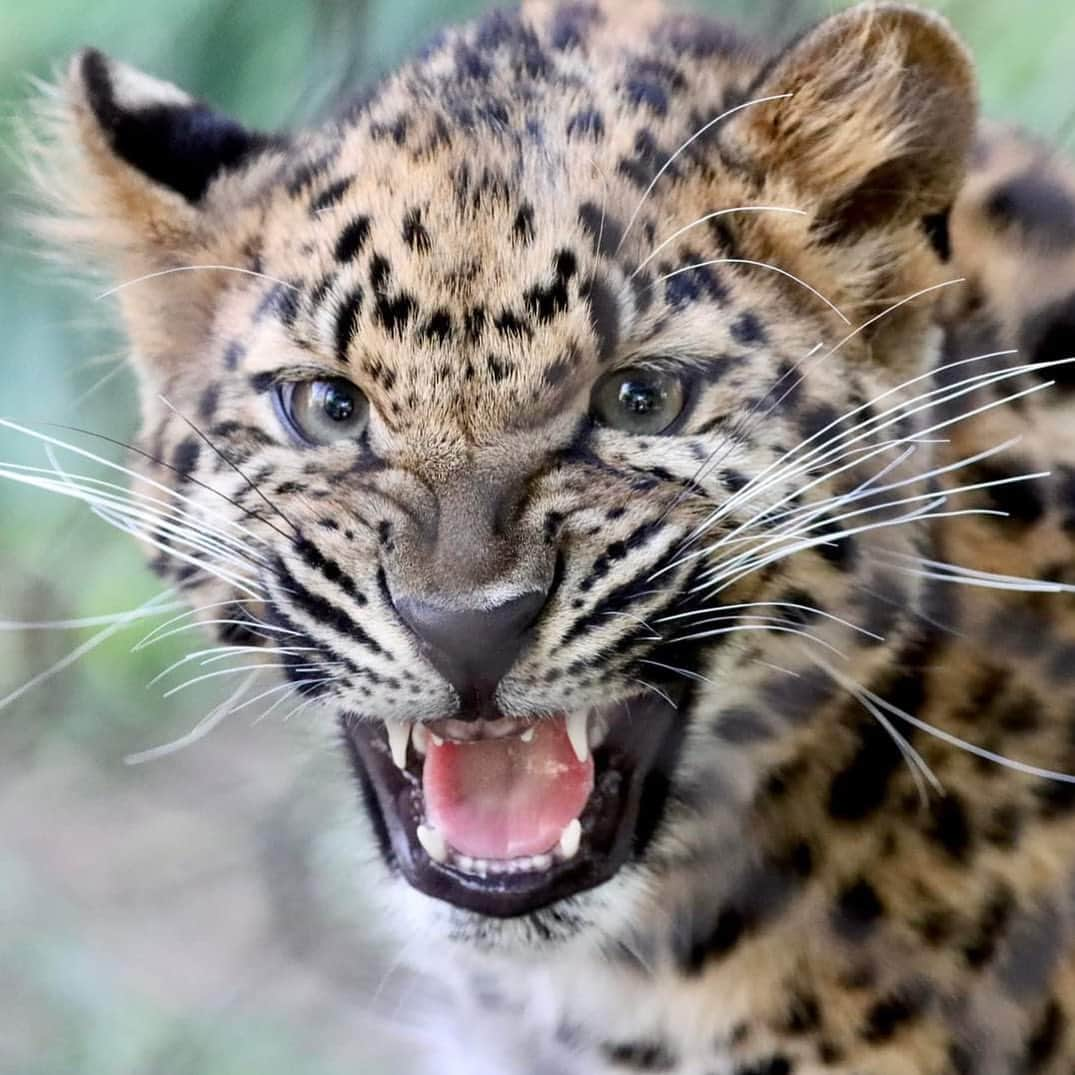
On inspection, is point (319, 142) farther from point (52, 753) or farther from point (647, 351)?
point (52, 753)

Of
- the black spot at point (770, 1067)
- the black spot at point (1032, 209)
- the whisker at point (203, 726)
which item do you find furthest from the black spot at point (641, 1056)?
the black spot at point (1032, 209)

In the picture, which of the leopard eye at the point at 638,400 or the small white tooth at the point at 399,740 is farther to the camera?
the small white tooth at the point at 399,740

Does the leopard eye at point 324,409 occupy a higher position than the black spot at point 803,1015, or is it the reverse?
the leopard eye at point 324,409

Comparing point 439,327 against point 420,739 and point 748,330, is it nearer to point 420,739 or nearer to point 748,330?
point 748,330

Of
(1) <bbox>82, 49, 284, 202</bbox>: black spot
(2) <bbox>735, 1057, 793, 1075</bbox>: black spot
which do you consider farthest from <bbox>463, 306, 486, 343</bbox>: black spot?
(2) <bbox>735, 1057, 793, 1075</bbox>: black spot

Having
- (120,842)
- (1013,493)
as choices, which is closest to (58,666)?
(120,842)

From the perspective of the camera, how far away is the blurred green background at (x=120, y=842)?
5.02 ft

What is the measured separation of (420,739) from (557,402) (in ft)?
1.01

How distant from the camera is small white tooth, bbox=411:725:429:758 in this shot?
112 centimetres

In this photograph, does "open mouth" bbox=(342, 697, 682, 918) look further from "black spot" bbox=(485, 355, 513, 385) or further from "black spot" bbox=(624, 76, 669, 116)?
"black spot" bbox=(624, 76, 669, 116)

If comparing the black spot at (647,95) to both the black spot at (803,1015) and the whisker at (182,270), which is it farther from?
→ the black spot at (803,1015)

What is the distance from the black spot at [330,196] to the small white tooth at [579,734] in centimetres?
42

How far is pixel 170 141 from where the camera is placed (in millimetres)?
1187

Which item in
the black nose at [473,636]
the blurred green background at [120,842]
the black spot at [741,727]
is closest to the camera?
the black nose at [473,636]
